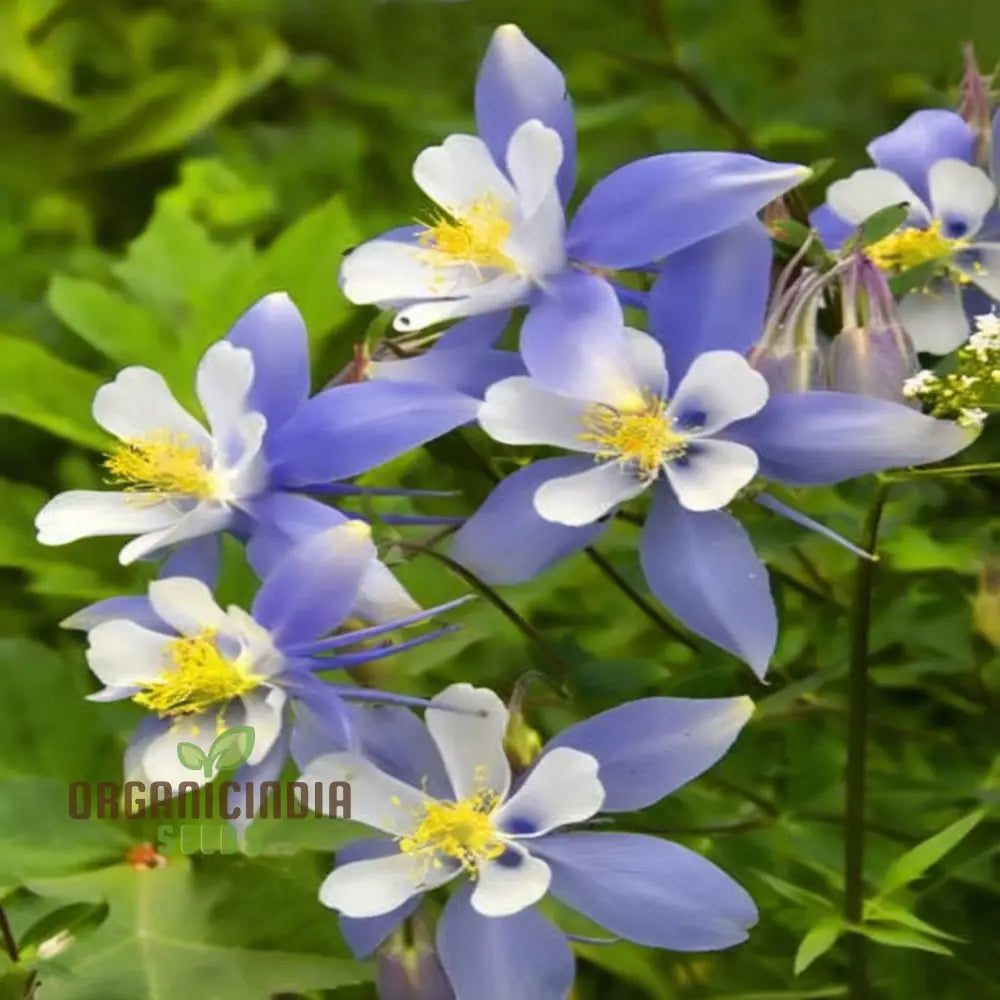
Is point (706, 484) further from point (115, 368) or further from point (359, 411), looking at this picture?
point (115, 368)

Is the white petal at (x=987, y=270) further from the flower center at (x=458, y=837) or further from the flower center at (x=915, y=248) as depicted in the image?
the flower center at (x=458, y=837)

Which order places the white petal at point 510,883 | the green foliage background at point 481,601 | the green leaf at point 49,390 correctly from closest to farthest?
the white petal at point 510,883 < the green foliage background at point 481,601 < the green leaf at point 49,390

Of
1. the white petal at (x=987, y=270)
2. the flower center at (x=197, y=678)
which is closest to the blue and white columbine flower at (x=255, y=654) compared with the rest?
the flower center at (x=197, y=678)

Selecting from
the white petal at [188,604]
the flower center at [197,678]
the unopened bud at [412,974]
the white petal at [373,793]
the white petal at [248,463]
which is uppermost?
the white petal at [248,463]

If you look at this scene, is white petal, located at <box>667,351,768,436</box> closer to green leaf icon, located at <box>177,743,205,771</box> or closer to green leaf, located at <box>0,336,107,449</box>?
green leaf icon, located at <box>177,743,205,771</box>

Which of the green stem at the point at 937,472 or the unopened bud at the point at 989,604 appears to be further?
the unopened bud at the point at 989,604

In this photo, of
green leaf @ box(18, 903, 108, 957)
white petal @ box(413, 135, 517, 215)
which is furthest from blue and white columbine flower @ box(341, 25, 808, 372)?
green leaf @ box(18, 903, 108, 957)

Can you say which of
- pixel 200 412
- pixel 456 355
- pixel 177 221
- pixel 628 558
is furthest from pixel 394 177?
pixel 456 355
